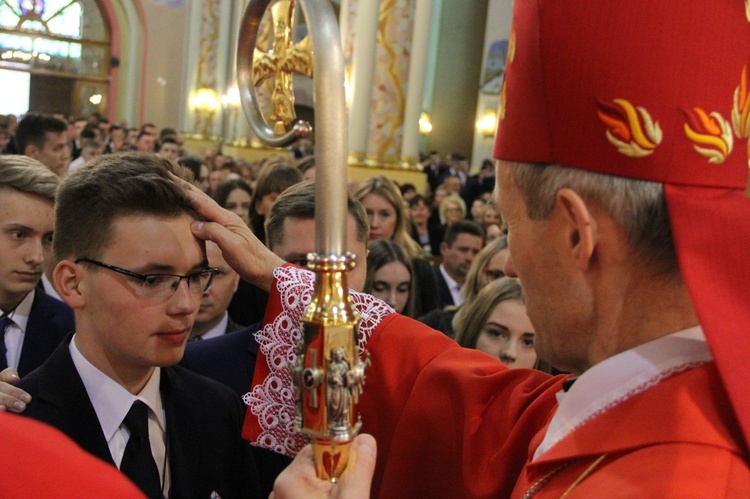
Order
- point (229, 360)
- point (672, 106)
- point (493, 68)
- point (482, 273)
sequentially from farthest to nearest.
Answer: point (493, 68) < point (482, 273) < point (229, 360) < point (672, 106)

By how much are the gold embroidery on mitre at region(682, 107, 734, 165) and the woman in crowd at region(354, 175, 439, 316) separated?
3.80 metres

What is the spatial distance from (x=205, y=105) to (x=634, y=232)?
17.1m

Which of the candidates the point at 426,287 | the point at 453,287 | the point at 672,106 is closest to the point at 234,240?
the point at 672,106

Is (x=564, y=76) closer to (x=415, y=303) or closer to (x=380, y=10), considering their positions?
(x=415, y=303)

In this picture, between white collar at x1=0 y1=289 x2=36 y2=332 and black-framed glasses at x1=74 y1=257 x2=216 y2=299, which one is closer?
black-framed glasses at x1=74 y1=257 x2=216 y2=299

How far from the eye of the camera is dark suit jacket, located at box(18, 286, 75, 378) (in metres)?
2.66

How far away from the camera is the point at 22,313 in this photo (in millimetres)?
2797

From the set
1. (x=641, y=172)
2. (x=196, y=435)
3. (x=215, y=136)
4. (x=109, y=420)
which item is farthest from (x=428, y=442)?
(x=215, y=136)

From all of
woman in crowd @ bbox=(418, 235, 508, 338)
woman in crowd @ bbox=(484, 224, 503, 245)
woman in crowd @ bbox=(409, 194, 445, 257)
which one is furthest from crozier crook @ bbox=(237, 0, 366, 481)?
woman in crowd @ bbox=(409, 194, 445, 257)

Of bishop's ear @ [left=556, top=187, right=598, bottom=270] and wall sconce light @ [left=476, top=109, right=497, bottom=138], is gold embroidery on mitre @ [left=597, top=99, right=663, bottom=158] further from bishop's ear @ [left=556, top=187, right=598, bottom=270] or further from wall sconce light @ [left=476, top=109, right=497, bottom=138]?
wall sconce light @ [left=476, top=109, right=497, bottom=138]

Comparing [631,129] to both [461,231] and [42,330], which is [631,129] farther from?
[461,231]

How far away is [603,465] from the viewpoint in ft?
4.22

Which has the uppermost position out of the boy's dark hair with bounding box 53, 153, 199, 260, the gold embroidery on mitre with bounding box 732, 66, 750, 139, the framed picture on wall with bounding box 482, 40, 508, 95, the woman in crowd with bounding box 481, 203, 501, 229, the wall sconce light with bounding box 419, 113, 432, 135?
the framed picture on wall with bounding box 482, 40, 508, 95

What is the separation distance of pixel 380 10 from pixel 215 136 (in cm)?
866
